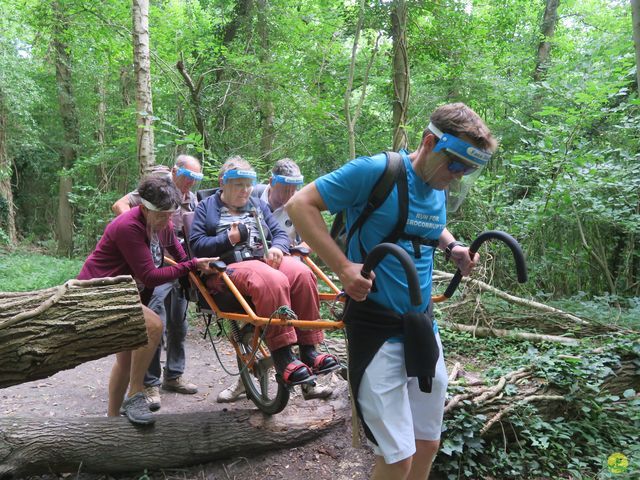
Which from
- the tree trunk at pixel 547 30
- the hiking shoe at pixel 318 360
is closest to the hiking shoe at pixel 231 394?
the hiking shoe at pixel 318 360

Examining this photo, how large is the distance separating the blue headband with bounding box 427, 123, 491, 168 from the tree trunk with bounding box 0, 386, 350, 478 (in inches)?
98.3

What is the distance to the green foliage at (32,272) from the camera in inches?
357

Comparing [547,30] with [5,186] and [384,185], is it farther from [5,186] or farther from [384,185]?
[5,186]

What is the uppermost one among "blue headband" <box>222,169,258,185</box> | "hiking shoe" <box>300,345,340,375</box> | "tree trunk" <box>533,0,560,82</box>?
"tree trunk" <box>533,0,560,82</box>

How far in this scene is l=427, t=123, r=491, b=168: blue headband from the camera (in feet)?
6.40

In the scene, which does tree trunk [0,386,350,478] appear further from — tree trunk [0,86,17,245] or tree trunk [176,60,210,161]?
tree trunk [0,86,17,245]

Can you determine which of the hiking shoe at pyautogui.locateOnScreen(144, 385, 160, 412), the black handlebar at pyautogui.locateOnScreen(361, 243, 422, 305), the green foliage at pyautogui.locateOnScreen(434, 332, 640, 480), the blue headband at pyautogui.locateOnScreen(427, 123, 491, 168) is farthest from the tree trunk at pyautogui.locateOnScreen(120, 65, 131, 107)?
the black handlebar at pyautogui.locateOnScreen(361, 243, 422, 305)

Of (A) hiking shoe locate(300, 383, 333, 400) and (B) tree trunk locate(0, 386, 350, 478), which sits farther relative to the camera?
(A) hiking shoe locate(300, 383, 333, 400)

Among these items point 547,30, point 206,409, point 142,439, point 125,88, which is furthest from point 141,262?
point 125,88

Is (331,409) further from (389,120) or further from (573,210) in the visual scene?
(389,120)

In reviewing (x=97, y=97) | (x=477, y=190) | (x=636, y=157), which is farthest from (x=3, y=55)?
(x=636, y=157)

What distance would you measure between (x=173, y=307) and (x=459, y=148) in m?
A: 3.17

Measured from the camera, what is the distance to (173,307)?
4309 millimetres

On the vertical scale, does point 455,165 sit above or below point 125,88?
below
